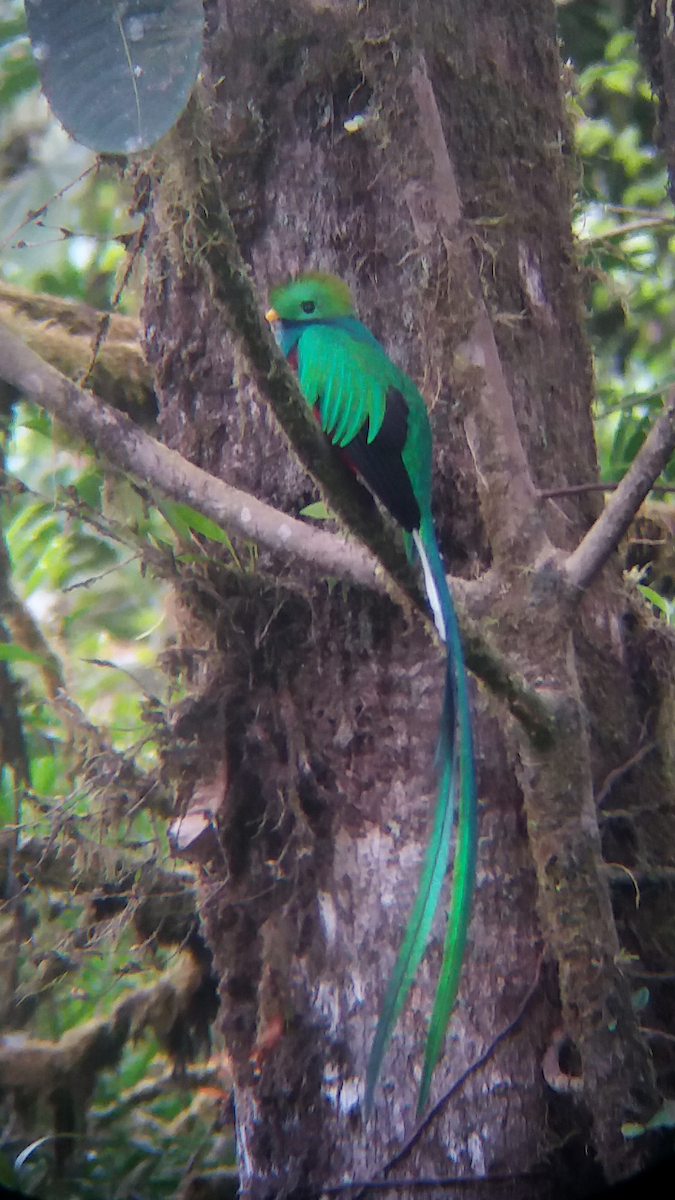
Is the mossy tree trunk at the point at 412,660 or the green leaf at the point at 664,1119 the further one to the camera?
the mossy tree trunk at the point at 412,660

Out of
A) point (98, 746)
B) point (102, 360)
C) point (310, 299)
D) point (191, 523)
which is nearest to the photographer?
point (310, 299)

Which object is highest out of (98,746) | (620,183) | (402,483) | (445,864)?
(620,183)

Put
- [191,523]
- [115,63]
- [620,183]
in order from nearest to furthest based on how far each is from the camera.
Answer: [115,63], [191,523], [620,183]

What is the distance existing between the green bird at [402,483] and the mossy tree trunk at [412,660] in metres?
0.11

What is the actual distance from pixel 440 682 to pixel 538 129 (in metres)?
1.15

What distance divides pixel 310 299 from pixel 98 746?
0.96 m

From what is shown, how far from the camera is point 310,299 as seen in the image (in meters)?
1.34

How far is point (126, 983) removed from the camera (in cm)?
262

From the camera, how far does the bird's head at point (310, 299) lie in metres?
1.34

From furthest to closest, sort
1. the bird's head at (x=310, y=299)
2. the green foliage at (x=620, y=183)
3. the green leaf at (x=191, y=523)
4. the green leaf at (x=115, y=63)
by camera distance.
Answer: the green foliage at (x=620, y=183) < the green leaf at (x=191, y=523) < the bird's head at (x=310, y=299) < the green leaf at (x=115, y=63)

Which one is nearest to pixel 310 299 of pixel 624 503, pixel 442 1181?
pixel 624 503

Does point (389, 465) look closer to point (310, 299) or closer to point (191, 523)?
point (310, 299)

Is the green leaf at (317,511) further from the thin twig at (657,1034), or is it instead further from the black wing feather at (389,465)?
the thin twig at (657,1034)

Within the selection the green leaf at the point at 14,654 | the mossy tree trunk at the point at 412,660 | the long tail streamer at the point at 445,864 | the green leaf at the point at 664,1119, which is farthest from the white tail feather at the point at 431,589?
the green leaf at the point at 14,654
